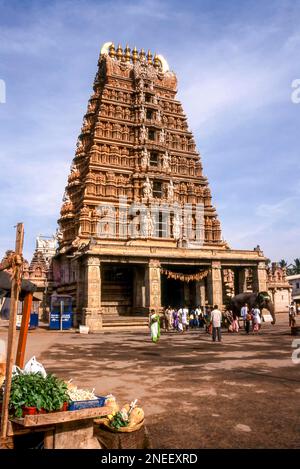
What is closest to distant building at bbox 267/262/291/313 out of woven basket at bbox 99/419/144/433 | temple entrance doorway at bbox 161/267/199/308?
temple entrance doorway at bbox 161/267/199/308

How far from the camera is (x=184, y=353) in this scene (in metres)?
13.4

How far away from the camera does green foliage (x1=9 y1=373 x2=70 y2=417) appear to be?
4.21 meters

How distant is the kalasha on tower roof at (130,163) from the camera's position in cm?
3481

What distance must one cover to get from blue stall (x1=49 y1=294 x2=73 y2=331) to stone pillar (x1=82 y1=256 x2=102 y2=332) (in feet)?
5.88

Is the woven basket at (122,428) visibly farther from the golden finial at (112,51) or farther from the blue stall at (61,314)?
the golden finial at (112,51)

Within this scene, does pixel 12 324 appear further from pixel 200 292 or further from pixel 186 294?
pixel 186 294

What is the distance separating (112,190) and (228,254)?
504 inches

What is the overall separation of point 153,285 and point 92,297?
4980 millimetres

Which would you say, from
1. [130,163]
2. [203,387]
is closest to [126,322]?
[130,163]

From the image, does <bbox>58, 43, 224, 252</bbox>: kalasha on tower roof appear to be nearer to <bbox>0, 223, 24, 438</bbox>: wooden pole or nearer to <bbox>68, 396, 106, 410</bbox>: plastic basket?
<bbox>0, 223, 24, 438</bbox>: wooden pole

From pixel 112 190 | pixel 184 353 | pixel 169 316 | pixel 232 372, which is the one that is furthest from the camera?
pixel 112 190

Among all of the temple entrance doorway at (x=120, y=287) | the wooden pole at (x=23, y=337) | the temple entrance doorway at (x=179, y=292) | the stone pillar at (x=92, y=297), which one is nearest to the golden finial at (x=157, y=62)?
the temple entrance doorway at (x=179, y=292)

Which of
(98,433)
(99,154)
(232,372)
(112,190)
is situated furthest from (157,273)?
(98,433)

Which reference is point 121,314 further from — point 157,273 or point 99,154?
point 99,154
